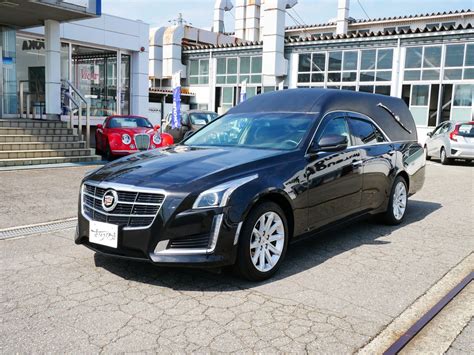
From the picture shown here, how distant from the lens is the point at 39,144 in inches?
500

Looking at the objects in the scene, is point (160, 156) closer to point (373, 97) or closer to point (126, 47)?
point (373, 97)

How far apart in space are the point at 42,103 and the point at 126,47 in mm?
4728

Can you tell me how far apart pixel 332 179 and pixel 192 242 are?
6.30 ft

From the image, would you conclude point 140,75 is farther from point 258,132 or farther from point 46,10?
point 258,132

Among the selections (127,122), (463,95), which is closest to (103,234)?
(127,122)

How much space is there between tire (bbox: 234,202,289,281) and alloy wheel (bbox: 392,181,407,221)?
2.67 m

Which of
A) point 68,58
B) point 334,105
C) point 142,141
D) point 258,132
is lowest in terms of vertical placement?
point 142,141

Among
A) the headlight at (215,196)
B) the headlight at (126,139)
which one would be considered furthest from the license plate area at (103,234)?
the headlight at (126,139)

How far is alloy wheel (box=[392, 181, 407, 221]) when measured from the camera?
258 inches

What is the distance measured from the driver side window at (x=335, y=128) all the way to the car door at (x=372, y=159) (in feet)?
0.52

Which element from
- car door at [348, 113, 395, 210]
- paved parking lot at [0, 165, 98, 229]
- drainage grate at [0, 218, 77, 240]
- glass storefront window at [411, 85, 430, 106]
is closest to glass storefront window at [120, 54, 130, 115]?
paved parking lot at [0, 165, 98, 229]

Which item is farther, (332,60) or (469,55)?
(332,60)

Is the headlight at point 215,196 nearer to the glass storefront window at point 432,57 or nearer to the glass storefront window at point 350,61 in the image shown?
the glass storefront window at point 432,57

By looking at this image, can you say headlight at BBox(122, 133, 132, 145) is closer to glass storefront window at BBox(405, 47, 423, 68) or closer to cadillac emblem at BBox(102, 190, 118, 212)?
cadillac emblem at BBox(102, 190, 118, 212)
